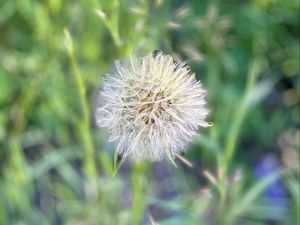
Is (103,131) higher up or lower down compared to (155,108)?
higher up

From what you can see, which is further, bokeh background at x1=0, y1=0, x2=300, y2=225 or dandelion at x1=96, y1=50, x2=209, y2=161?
bokeh background at x1=0, y1=0, x2=300, y2=225

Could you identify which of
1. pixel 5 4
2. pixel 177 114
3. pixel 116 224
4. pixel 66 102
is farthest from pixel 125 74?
pixel 5 4

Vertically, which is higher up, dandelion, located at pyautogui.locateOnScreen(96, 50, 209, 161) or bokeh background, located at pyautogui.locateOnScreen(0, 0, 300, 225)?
bokeh background, located at pyautogui.locateOnScreen(0, 0, 300, 225)

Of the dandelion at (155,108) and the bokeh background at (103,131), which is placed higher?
the bokeh background at (103,131)

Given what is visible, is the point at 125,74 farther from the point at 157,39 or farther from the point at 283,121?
the point at 283,121
